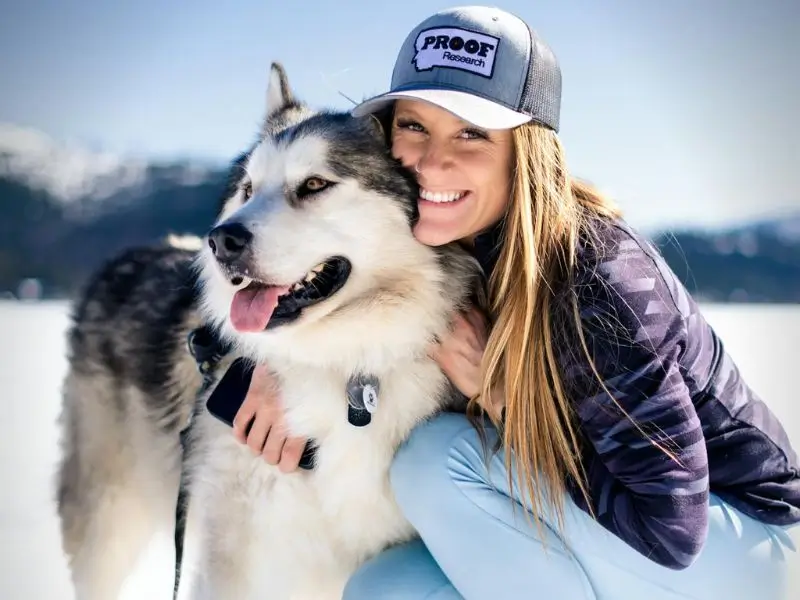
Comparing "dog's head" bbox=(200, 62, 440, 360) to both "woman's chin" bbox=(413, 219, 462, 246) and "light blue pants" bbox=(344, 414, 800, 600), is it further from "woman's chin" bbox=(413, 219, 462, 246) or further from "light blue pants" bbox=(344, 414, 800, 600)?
"light blue pants" bbox=(344, 414, 800, 600)

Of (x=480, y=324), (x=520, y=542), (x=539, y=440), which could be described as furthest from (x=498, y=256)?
(x=520, y=542)

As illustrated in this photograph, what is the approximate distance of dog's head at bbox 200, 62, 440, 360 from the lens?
5.18ft

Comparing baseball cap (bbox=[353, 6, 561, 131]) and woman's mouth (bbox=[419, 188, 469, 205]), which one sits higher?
baseball cap (bbox=[353, 6, 561, 131])

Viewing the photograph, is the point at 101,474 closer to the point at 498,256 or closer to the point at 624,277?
the point at 498,256

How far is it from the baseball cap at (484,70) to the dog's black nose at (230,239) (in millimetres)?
452

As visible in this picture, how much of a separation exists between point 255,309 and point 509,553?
822mm

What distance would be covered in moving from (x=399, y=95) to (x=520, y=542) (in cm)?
107

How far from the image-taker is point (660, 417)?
1432mm

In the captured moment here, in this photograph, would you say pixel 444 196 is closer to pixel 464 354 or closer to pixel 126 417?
pixel 464 354

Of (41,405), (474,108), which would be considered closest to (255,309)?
(474,108)

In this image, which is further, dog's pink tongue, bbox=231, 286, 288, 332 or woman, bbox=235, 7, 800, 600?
dog's pink tongue, bbox=231, 286, 288, 332

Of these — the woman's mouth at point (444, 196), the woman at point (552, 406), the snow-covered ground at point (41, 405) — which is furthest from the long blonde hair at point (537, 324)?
the snow-covered ground at point (41, 405)

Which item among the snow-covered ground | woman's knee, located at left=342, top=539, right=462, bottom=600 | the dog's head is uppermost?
the dog's head

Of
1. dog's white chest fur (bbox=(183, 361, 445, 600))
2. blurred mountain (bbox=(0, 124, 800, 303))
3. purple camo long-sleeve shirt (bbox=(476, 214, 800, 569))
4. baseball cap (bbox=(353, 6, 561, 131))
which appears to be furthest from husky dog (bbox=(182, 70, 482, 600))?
blurred mountain (bbox=(0, 124, 800, 303))
